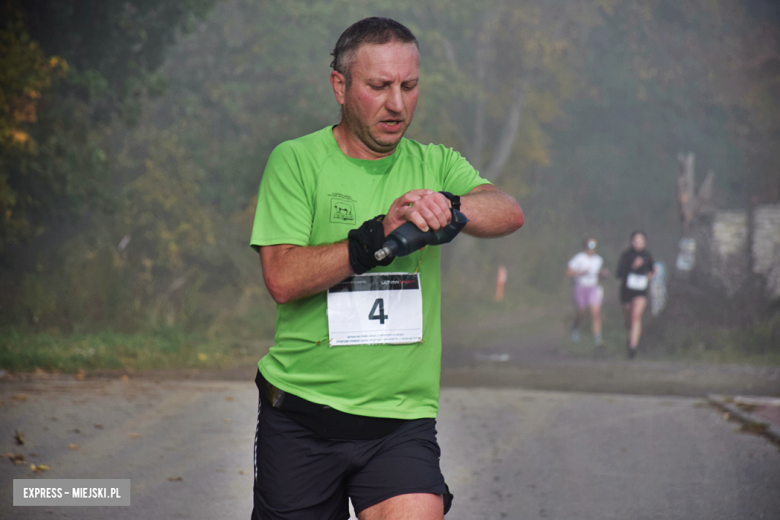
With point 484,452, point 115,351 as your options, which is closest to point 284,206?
point 484,452

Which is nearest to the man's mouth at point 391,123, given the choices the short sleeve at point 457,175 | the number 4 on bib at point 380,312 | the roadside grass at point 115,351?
the short sleeve at point 457,175

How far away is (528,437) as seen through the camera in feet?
24.2

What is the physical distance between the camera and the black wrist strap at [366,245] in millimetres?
2295

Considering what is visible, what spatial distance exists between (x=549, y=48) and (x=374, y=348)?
3073cm

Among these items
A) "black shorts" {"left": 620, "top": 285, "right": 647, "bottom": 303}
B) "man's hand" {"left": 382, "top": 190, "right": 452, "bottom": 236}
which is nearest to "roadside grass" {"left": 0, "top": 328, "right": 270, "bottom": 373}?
"black shorts" {"left": 620, "top": 285, "right": 647, "bottom": 303}

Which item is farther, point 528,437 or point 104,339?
point 104,339

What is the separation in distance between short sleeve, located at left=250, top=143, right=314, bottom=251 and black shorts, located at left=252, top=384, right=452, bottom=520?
0.52 m

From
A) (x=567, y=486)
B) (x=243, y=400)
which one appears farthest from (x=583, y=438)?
(x=243, y=400)

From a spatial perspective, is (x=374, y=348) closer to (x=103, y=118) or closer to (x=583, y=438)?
(x=583, y=438)

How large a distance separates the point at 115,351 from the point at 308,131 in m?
11.3

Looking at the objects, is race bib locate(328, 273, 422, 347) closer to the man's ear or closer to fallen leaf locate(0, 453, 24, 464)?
the man's ear

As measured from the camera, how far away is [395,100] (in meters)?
2.52

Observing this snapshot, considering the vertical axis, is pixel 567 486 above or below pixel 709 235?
below

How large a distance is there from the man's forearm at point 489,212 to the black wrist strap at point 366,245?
0.29 metres
